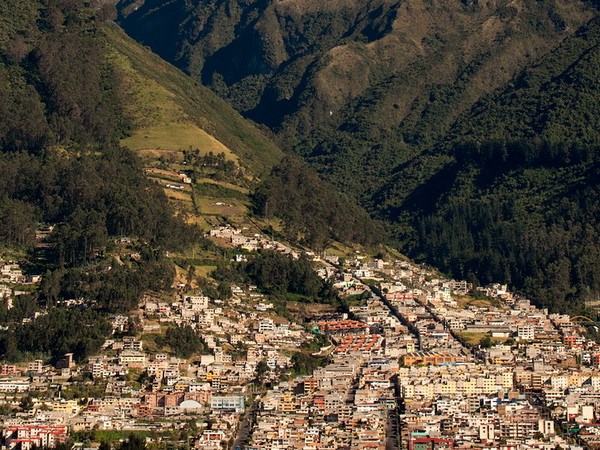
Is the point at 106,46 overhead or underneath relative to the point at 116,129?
overhead

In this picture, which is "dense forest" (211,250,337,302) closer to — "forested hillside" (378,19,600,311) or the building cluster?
the building cluster

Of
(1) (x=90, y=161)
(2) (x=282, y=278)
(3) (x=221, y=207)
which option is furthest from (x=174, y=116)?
(2) (x=282, y=278)

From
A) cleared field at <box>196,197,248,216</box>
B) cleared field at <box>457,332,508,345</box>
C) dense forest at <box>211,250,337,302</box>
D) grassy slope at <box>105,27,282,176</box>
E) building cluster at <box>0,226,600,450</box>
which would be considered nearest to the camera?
building cluster at <box>0,226,600,450</box>

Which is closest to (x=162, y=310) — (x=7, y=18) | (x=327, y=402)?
(x=327, y=402)

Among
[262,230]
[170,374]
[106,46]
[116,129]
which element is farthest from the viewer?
[106,46]

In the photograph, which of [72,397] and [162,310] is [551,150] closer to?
[162,310]

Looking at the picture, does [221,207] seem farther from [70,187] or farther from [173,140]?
[70,187]

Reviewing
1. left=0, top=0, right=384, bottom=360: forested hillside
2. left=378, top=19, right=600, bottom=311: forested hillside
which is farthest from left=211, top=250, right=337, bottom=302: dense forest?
left=378, top=19, right=600, bottom=311: forested hillside
